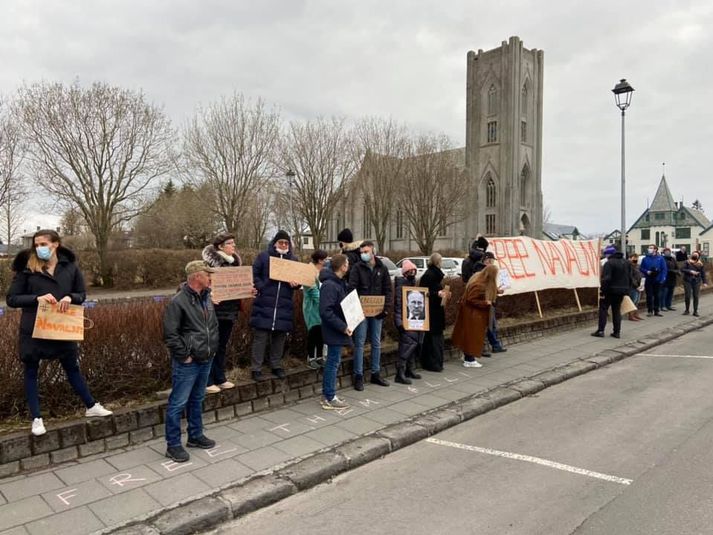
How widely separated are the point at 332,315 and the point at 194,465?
2213 mm

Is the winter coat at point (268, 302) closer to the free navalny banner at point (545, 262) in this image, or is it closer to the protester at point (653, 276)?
the free navalny banner at point (545, 262)

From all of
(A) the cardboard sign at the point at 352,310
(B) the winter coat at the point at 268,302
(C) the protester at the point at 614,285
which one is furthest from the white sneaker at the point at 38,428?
(C) the protester at the point at 614,285

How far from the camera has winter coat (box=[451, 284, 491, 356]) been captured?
26.8ft

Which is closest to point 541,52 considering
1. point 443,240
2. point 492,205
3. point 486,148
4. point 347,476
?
point 486,148

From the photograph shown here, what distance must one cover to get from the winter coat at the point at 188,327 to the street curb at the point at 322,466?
1.17 metres

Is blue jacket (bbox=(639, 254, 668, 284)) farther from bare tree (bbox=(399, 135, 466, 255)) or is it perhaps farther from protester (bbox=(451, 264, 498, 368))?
bare tree (bbox=(399, 135, 466, 255))

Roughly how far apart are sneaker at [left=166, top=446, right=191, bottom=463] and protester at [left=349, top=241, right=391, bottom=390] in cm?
270

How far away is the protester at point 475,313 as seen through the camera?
814cm

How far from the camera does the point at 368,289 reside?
22.2ft

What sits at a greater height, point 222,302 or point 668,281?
point 222,302

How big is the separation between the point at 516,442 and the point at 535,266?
754 centimetres

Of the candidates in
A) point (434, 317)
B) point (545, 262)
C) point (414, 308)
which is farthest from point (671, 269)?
point (414, 308)

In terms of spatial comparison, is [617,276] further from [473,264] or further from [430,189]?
[430,189]

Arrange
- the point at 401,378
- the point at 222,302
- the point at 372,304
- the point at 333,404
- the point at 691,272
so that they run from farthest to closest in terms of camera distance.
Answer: the point at 691,272 < the point at 401,378 < the point at 372,304 < the point at 333,404 < the point at 222,302
